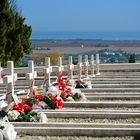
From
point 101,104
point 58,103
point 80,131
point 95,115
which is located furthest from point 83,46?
point 80,131

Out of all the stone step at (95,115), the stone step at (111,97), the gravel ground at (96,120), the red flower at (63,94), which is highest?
the red flower at (63,94)

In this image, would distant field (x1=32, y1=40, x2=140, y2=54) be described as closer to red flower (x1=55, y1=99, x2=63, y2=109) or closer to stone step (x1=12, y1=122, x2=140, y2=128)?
red flower (x1=55, y1=99, x2=63, y2=109)

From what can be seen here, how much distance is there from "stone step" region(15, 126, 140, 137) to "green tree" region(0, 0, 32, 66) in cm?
1567

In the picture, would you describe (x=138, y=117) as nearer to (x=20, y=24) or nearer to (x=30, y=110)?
(x=30, y=110)

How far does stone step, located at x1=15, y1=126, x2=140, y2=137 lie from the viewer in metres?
10.6

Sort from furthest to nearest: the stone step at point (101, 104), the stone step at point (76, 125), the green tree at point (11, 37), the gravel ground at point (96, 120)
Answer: the green tree at point (11, 37)
the stone step at point (101, 104)
the gravel ground at point (96, 120)
the stone step at point (76, 125)

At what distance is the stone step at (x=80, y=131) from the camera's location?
34.7 ft

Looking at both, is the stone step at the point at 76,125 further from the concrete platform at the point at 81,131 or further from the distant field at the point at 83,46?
the distant field at the point at 83,46

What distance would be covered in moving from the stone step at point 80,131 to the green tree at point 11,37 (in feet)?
51.4

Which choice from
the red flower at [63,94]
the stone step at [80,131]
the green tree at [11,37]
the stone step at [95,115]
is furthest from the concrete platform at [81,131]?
the green tree at [11,37]

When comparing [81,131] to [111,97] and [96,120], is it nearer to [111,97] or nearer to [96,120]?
[96,120]

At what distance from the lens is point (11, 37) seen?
2838 cm

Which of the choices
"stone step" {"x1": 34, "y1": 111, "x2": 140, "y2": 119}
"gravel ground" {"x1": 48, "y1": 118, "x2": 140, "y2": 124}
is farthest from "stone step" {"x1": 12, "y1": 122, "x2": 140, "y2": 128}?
"stone step" {"x1": 34, "y1": 111, "x2": 140, "y2": 119}

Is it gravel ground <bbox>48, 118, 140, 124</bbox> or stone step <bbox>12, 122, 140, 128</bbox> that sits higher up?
stone step <bbox>12, 122, 140, 128</bbox>
